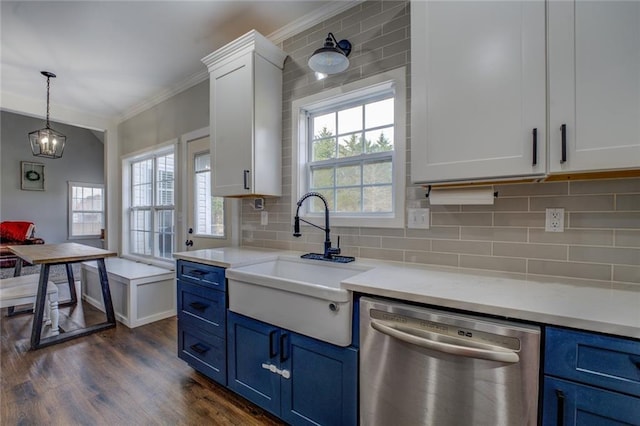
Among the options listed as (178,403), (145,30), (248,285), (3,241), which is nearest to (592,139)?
(248,285)

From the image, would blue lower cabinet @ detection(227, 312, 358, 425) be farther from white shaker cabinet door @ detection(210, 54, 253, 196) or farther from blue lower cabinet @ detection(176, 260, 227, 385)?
white shaker cabinet door @ detection(210, 54, 253, 196)

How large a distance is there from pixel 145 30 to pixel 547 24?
2853 mm

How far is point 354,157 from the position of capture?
2.16 m

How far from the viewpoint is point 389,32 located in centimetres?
190

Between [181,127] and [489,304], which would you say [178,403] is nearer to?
[489,304]

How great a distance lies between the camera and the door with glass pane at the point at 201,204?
3137mm

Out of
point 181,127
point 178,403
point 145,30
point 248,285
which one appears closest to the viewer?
point 248,285

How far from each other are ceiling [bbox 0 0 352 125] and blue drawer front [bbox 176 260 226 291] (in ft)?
6.29

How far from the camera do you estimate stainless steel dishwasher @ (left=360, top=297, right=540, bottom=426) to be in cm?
95

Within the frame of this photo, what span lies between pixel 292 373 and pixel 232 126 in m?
1.82

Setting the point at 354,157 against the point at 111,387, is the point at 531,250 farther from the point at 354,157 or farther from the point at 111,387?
the point at 111,387

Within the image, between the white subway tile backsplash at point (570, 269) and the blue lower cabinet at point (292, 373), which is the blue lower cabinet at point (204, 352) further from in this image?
the white subway tile backsplash at point (570, 269)

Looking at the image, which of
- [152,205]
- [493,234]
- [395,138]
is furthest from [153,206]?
[493,234]

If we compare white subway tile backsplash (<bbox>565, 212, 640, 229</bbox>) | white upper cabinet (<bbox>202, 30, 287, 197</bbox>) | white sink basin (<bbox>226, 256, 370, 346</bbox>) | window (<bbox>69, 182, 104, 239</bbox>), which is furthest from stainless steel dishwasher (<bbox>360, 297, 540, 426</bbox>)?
window (<bbox>69, 182, 104, 239</bbox>)
